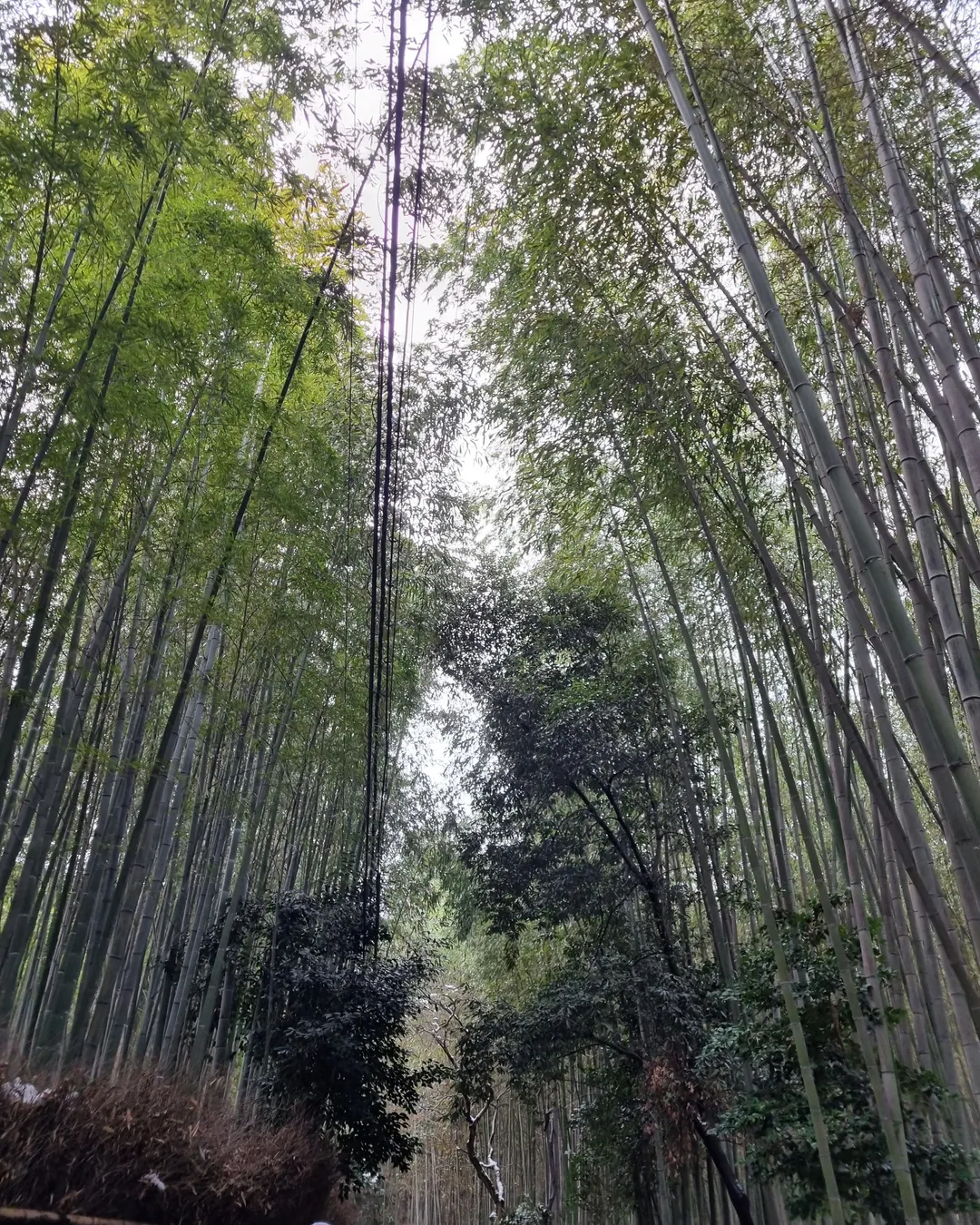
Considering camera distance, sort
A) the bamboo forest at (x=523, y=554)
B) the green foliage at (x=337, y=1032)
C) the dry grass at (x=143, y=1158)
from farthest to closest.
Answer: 1. the green foliage at (x=337, y=1032)
2. the dry grass at (x=143, y=1158)
3. the bamboo forest at (x=523, y=554)

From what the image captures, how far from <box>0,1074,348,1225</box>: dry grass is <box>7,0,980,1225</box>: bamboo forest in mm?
23

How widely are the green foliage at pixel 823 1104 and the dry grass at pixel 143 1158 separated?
6.94ft

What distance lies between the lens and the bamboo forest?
254 centimetres

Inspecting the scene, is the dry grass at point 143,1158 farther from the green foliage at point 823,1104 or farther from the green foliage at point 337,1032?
the green foliage at point 823,1104

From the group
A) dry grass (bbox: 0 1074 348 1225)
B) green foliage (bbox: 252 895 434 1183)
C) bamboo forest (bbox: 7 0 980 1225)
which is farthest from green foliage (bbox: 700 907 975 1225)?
green foliage (bbox: 252 895 434 1183)

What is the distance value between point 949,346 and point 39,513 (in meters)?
2.81

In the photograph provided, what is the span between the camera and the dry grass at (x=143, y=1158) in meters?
2.79

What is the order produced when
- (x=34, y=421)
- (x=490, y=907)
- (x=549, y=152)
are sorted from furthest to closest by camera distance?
(x=490, y=907) → (x=549, y=152) → (x=34, y=421)

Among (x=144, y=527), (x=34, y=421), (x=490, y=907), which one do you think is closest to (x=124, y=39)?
(x=34, y=421)

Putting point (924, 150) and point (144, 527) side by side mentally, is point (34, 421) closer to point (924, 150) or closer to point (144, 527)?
point (144, 527)

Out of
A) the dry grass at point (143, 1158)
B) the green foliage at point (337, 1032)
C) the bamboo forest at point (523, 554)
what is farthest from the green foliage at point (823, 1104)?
the green foliage at point (337, 1032)

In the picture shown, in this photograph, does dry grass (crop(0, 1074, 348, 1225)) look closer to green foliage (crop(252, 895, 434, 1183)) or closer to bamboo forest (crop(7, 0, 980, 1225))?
bamboo forest (crop(7, 0, 980, 1225))

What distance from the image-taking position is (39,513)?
2.92m

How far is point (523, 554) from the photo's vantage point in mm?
6742
